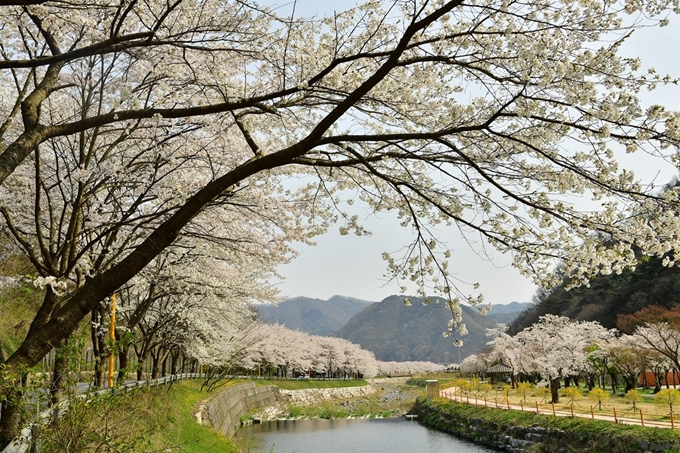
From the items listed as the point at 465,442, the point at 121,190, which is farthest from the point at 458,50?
the point at 465,442

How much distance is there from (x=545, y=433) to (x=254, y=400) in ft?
77.0

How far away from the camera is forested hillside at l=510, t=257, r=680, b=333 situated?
136 feet

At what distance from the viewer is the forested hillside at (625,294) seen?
4156cm

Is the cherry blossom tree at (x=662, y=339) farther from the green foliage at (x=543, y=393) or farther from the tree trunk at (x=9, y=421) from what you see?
the tree trunk at (x=9, y=421)

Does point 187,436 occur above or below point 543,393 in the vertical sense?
above

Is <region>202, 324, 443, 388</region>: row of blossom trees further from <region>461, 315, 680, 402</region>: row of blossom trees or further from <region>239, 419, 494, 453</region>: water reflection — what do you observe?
<region>461, 315, 680, 402</region>: row of blossom trees

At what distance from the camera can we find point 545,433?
61.6 ft

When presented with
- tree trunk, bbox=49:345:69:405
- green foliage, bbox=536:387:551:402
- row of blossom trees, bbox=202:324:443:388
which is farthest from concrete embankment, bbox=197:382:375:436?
green foliage, bbox=536:387:551:402

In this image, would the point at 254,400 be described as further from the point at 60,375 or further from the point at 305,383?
the point at 60,375

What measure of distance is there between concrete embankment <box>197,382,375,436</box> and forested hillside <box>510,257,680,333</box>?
26.2m

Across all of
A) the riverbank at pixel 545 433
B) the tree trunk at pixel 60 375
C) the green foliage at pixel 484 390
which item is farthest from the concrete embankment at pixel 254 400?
the green foliage at pixel 484 390

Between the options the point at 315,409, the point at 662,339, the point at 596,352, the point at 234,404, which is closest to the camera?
the point at 662,339

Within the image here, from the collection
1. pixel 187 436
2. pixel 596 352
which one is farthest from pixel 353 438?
pixel 187 436

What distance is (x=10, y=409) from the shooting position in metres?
5.07
